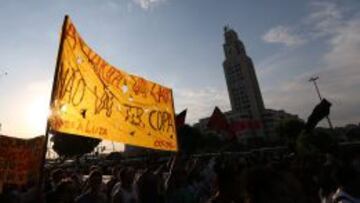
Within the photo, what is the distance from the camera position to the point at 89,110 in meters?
5.31

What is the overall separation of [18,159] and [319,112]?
1033cm

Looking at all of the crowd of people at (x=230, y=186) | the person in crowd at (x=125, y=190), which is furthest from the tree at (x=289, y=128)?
the person in crowd at (x=125, y=190)

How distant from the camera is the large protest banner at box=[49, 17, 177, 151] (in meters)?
4.68

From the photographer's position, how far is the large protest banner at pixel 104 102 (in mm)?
4684

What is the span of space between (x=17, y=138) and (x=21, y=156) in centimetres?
42

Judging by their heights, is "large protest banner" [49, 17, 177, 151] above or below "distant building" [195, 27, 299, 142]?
below

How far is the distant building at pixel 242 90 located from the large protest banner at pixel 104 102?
5150 inches

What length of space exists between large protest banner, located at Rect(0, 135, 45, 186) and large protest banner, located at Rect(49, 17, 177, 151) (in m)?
1.31

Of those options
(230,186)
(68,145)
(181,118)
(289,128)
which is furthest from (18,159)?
(289,128)

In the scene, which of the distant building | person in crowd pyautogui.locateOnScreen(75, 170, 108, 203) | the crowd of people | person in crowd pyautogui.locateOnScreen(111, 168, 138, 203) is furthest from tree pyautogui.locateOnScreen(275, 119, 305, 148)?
person in crowd pyautogui.locateOnScreen(75, 170, 108, 203)

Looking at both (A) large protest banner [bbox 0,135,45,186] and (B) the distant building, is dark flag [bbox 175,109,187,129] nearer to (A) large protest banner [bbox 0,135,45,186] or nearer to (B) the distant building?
(A) large protest banner [bbox 0,135,45,186]

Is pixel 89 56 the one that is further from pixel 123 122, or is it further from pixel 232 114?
pixel 232 114

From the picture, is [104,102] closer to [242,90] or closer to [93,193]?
[93,193]

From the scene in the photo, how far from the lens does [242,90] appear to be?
14712 cm
